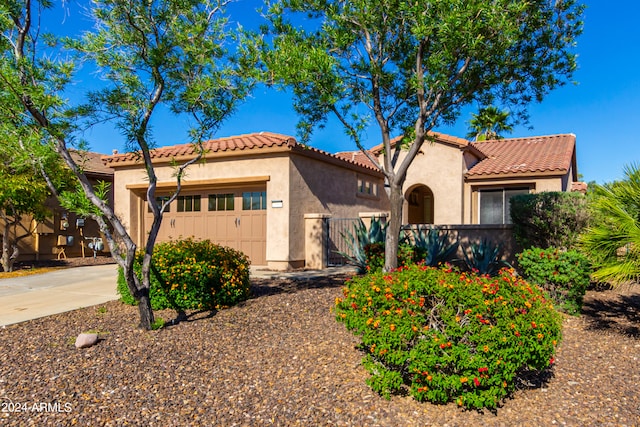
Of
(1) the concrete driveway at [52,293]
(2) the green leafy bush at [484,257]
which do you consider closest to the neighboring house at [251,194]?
(1) the concrete driveway at [52,293]

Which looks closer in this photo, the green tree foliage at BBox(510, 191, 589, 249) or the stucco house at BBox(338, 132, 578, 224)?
Result: the green tree foliage at BBox(510, 191, 589, 249)

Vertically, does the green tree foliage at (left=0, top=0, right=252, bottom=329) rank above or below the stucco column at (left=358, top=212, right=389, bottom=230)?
above

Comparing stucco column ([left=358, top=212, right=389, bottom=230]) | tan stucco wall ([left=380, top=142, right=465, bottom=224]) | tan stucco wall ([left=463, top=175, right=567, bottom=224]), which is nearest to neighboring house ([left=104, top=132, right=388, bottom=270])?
stucco column ([left=358, top=212, right=389, bottom=230])

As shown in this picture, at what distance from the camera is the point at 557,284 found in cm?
730

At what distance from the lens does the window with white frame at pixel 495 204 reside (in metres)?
17.3

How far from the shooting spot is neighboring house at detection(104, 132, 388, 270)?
1227 cm

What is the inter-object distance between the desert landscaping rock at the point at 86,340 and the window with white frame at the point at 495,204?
15.2 metres

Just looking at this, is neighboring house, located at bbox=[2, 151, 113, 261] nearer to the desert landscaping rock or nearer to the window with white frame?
the desert landscaping rock

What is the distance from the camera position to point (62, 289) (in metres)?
9.34

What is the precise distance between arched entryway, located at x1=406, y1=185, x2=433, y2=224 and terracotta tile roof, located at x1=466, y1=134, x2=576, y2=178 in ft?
11.0

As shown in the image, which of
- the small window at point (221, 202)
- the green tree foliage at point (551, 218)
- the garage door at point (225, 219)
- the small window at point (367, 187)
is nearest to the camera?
the green tree foliage at point (551, 218)

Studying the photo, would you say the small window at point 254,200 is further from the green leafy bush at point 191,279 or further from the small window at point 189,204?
the green leafy bush at point 191,279

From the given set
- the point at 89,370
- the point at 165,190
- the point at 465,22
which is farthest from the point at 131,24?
the point at 165,190

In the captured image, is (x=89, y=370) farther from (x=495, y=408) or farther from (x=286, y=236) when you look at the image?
(x=286, y=236)
